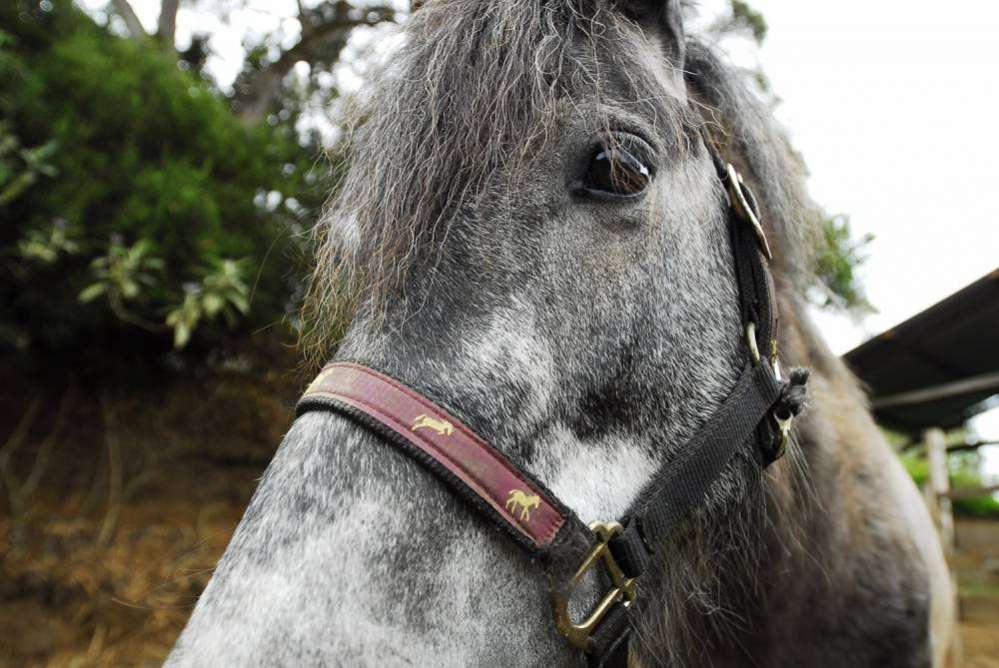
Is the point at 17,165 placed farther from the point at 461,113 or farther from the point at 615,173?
the point at 615,173

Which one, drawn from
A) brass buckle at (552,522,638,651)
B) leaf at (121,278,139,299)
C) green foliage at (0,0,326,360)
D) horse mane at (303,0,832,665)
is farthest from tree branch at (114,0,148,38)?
brass buckle at (552,522,638,651)

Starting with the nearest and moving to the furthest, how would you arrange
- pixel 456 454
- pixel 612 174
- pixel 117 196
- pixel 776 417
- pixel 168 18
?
1. pixel 456 454
2. pixel 612 174
3. pixel 776 417
4. pixel 117 196
5. pixel 168 18

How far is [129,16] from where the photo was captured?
602 cm

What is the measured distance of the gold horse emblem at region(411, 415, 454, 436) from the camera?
39.6 inches

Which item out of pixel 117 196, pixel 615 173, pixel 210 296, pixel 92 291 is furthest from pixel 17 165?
pixel 615 173

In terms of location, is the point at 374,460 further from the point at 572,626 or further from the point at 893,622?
the point at 893,622

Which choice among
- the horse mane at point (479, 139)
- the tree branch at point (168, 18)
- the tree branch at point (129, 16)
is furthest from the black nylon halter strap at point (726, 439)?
the tree branch at point (168, 18)

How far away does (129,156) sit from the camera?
3998 mm

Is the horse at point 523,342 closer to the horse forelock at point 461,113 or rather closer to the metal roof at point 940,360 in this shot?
the horse forelock at point 461,113

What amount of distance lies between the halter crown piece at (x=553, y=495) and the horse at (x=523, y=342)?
0.08 ft

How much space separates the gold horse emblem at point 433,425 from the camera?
39.6 inches

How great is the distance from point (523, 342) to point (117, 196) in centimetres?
373

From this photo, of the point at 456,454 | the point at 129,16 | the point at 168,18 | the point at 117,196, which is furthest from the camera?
the point at 168,18

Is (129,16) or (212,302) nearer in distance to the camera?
(212,302)
